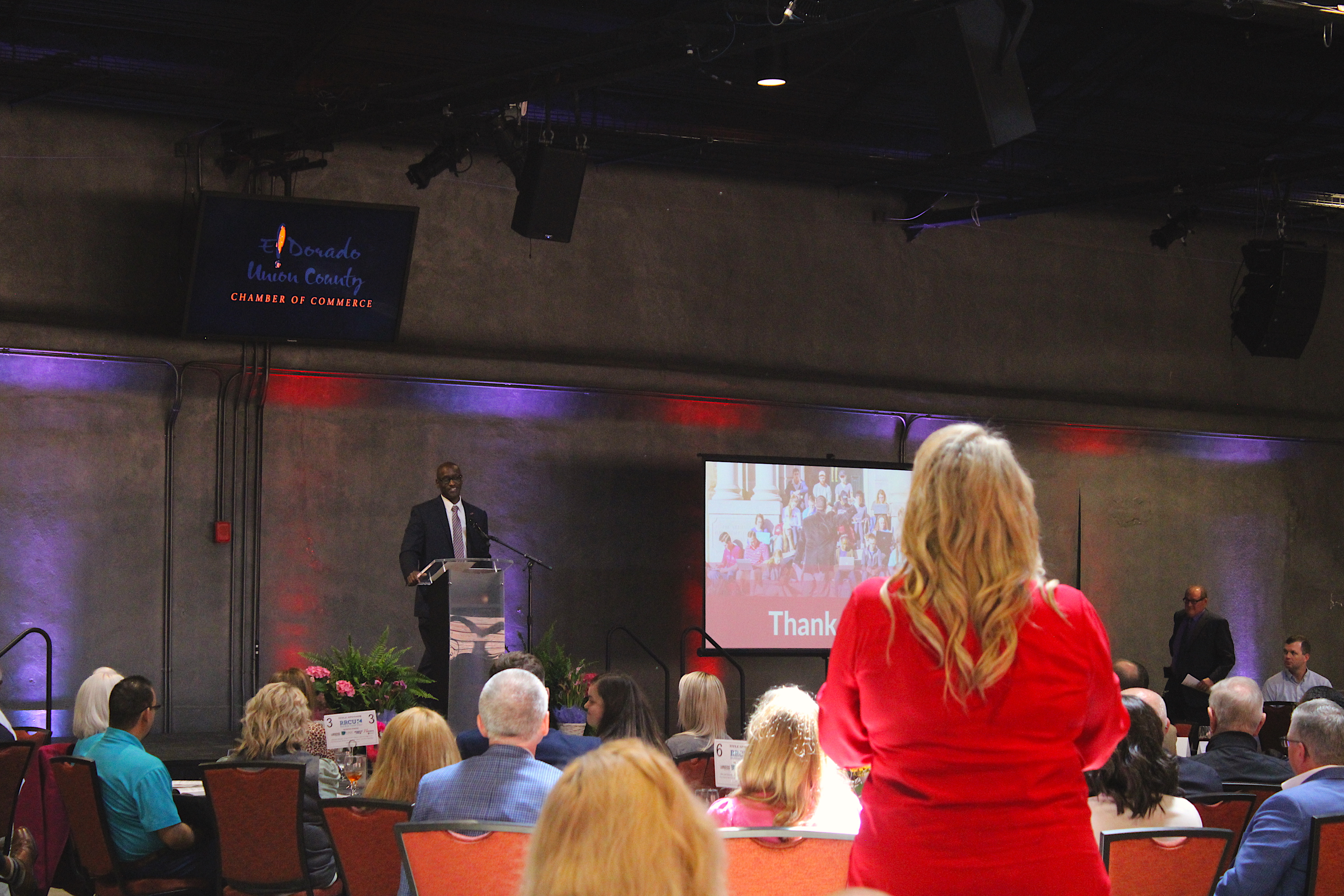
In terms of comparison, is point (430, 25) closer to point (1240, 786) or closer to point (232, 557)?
point (232, 557)

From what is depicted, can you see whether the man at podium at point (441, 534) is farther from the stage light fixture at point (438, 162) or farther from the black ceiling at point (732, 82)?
the black ceiling at point (732, 82)

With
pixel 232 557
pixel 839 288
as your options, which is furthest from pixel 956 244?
pixel 232 557

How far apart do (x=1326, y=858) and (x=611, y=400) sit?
Answer: 7.86m

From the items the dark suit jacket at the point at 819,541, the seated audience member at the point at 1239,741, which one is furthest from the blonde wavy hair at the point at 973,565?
the dark suit jacket at the point at 819,541

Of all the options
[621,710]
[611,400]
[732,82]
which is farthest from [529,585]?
[621,710]

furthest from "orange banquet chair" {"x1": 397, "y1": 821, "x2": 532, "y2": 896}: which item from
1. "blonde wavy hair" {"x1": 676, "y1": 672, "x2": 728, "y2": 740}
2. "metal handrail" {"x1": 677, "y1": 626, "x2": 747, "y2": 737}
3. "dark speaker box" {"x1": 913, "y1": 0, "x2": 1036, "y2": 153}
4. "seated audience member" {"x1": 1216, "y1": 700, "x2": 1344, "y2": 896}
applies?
"metal handrail" {"x1": 677, "y1": 626, "x2": 747, "y2": 737}

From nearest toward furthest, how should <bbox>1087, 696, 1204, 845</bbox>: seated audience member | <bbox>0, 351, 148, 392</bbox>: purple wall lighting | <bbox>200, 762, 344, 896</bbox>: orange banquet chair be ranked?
<bbox>1087, 696, 1204, 845</bbox>: seated audience member
<bbox>200, 762, 344, 896</bbox>: orange banquet chair
<bbox>0, 351, 148, 392</bbox>: purple wall lighting

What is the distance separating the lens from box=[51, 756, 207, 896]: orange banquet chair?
4.59 metres

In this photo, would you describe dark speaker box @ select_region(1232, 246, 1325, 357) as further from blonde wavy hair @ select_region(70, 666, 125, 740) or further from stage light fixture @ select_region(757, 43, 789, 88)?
blonde wavy hair @ select_region(70, 666, 125, 740)

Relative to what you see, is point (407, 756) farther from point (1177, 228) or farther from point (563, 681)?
point (1177, 228)

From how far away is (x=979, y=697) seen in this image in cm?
200

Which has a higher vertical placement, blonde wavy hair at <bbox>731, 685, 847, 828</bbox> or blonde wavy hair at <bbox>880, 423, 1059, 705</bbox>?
blonde wavy hair at <bbox>880, 423, 1059, 705</bbox>

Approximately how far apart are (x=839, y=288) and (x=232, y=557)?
5.59 m

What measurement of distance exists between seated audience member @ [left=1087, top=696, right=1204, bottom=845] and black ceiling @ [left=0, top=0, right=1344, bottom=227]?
3.70 metres
